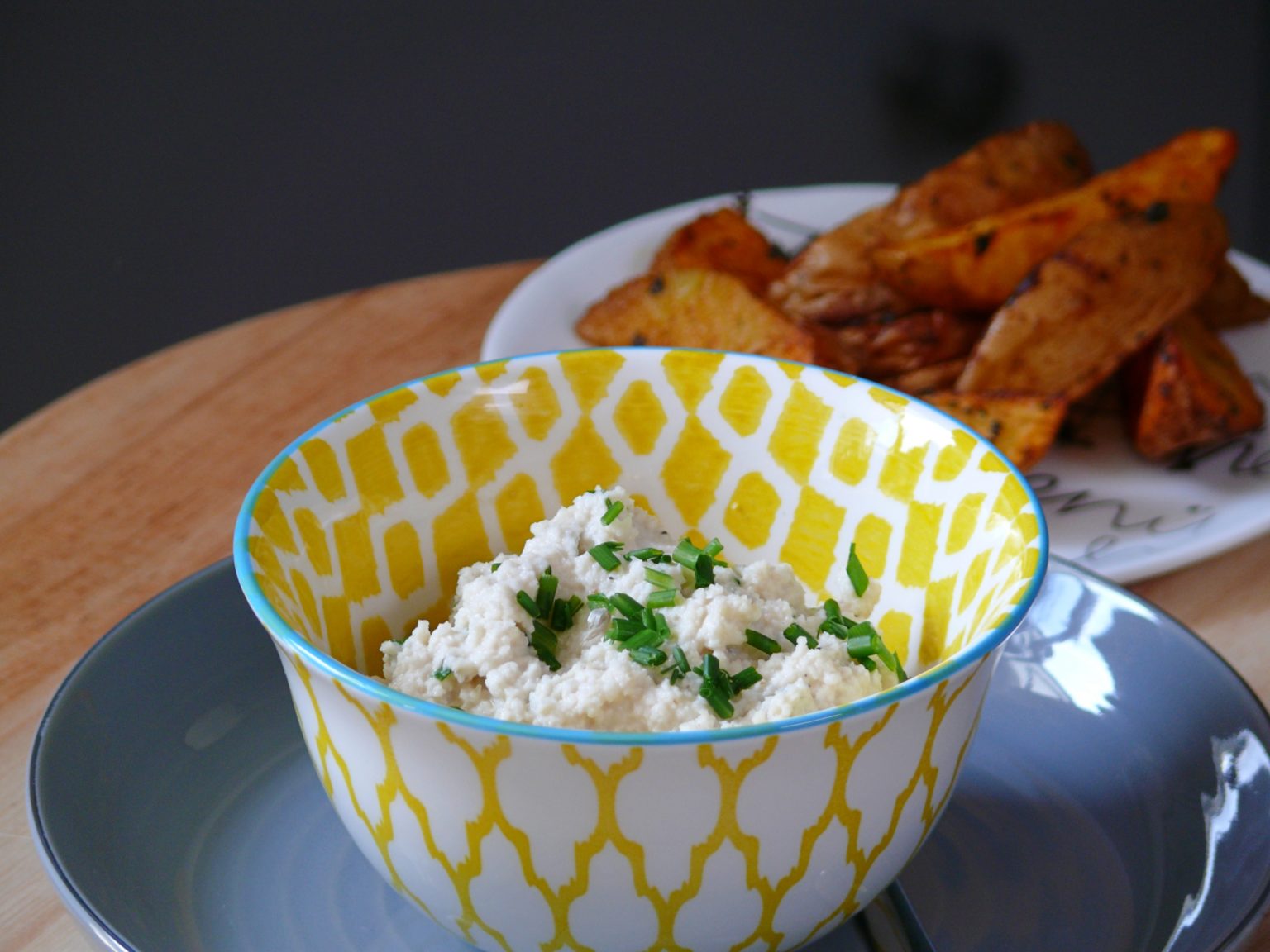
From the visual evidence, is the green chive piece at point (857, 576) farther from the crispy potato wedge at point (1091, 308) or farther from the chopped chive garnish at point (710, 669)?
the crispy potato wedge at point (1091, 308)

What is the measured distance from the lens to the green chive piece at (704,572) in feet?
2.90

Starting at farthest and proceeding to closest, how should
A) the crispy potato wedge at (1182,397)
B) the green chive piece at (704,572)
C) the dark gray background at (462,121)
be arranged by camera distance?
the dark gray background at (462,121)
the crispy potato wedge at (1182,397)
the green chive piece at (704,572)

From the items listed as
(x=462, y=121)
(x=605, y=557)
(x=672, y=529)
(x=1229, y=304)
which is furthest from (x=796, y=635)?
(x=462, y=121)

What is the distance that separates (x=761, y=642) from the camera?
0.84 metres

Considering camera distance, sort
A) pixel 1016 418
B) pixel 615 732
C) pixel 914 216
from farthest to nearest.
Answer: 1. pixel 914 216
2. pixel 1016 418
3. pixel 615 732

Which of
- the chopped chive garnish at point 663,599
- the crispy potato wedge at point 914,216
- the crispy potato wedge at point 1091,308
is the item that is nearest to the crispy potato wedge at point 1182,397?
the crispy potato wedge at point 1091,308

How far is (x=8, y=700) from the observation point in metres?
1.16

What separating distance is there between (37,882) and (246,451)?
70 centimetres

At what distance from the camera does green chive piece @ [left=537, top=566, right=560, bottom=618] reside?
2.87ft

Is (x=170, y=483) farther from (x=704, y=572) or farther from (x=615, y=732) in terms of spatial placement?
(x=615, y=732)

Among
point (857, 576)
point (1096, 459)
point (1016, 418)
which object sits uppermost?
point (857, 576)

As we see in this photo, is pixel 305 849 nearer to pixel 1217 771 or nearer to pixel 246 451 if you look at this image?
pixel 1217 771

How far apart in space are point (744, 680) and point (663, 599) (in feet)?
0.26

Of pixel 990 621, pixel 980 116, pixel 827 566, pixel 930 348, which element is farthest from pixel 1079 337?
pixel 980 116
